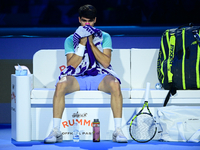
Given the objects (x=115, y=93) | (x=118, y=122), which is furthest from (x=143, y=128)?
(x=115, y=93)

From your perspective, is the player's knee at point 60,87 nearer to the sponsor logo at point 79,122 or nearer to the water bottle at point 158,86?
the sponsor logo at point 79,122

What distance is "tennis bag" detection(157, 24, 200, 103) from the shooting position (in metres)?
3.05

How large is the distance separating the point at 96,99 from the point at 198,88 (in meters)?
0.91

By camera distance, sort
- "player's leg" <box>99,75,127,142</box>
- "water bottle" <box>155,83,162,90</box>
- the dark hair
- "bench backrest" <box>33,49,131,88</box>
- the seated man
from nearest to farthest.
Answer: "player's leg" <box>99,75,127,142</box>
the seated man
the dark hair
"water bottle" <box>155,83,162,90</box>
"bench backrest" <box>33,49,131,88</box>

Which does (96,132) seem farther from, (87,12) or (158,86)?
(87,12)

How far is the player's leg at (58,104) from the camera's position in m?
2.69

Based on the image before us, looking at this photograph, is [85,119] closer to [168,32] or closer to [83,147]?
[83,147]

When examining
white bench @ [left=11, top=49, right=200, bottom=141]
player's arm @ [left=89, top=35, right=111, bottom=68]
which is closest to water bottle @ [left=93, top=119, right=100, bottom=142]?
white bench @ [left=11, top=49, right=200, bottom=141]

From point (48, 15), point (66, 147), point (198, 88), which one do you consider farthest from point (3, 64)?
point (198, 88)

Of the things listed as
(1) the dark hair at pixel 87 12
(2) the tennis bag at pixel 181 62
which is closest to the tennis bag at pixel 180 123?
(2) the tennis bag at pixel 181 62

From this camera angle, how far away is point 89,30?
9.97 ft

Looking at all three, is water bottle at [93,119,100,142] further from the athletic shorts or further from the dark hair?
the dark hair

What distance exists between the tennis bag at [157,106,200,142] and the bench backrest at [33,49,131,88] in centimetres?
79

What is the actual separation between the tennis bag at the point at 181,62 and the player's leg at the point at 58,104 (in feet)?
2.80
